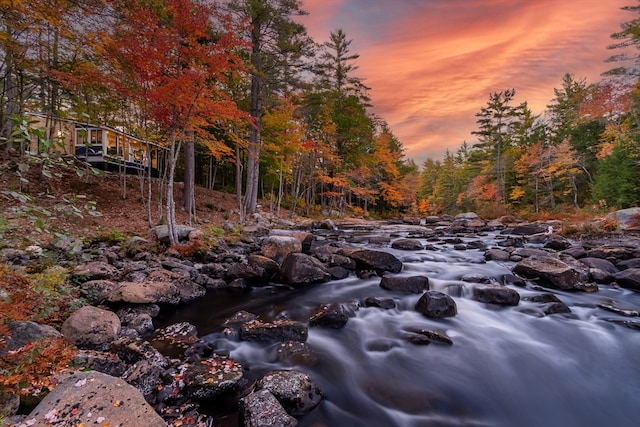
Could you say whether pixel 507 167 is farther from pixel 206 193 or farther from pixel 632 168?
pixel 206 193

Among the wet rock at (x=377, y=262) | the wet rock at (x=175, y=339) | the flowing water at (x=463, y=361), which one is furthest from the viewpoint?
the wet rock at (x=377, y=262)

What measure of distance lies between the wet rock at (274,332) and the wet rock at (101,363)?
163 cm

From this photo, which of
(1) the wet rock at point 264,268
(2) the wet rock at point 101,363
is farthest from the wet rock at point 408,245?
(2) the wet rock at point 101,363

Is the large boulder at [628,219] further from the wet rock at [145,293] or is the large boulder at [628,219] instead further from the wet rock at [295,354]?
the wet rock at [145,293]

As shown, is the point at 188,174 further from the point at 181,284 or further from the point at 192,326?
the point at 192,326

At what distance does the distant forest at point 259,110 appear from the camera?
8.02 m

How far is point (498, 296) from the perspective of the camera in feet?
20.0

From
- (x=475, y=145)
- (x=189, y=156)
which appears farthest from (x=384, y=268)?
(x=475, y=145)

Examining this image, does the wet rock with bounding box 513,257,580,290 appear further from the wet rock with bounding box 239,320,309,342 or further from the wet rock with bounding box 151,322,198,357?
the wet rock with bounding box 151,322,198,357

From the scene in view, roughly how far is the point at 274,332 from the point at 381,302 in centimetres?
243

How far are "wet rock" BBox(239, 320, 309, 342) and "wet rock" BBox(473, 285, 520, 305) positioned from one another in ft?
13.0

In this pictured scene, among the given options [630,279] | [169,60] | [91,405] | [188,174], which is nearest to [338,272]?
[91,405]

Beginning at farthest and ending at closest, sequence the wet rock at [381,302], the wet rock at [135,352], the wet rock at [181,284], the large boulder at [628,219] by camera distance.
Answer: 1. the large boulder at [628,219]
2. the wet rock at [381,302]
3. the wet rock at [181,284]
4. the wet rock at [135,352]

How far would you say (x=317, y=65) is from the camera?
16172 mm
